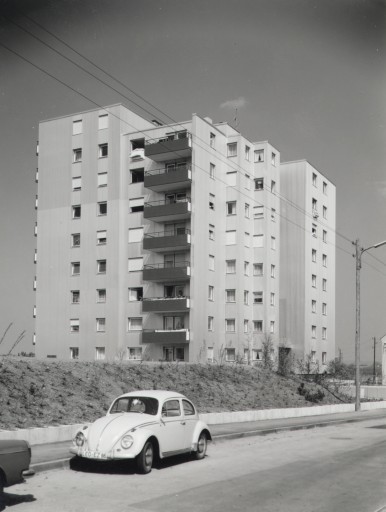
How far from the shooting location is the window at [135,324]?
5513 cm

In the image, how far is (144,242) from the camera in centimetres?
5562

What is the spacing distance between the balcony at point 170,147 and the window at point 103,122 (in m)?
4.00

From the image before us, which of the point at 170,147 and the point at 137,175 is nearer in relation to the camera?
the point at 170,147

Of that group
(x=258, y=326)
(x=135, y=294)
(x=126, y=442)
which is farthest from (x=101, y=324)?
(x=126, y=442)

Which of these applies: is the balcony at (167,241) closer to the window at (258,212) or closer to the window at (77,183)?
the window at (77,183)

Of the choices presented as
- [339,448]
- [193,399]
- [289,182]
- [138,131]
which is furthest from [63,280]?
[339,448]

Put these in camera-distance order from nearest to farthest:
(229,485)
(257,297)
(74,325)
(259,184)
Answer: (229,485) < (74,325) < (257,297) < (259,184)

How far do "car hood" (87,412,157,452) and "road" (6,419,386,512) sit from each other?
1.74 feet

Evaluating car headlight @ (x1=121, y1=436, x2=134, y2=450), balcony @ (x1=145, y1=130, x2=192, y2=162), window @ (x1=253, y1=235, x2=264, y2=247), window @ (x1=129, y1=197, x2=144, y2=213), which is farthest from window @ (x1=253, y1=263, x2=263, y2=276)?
car headlight @ (x1=121, y1=436, x2=134, y2=450)

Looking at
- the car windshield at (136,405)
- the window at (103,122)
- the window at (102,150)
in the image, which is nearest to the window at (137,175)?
the window at (102,150)

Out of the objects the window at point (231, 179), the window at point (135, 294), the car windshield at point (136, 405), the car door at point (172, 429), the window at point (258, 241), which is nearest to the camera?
the car door at point (172, 429)

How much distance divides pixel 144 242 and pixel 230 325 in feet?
34.8

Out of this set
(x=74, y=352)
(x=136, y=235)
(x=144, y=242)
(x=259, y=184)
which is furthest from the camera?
(x=259, y=184)

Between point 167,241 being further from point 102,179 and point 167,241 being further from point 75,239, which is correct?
point 75,239
